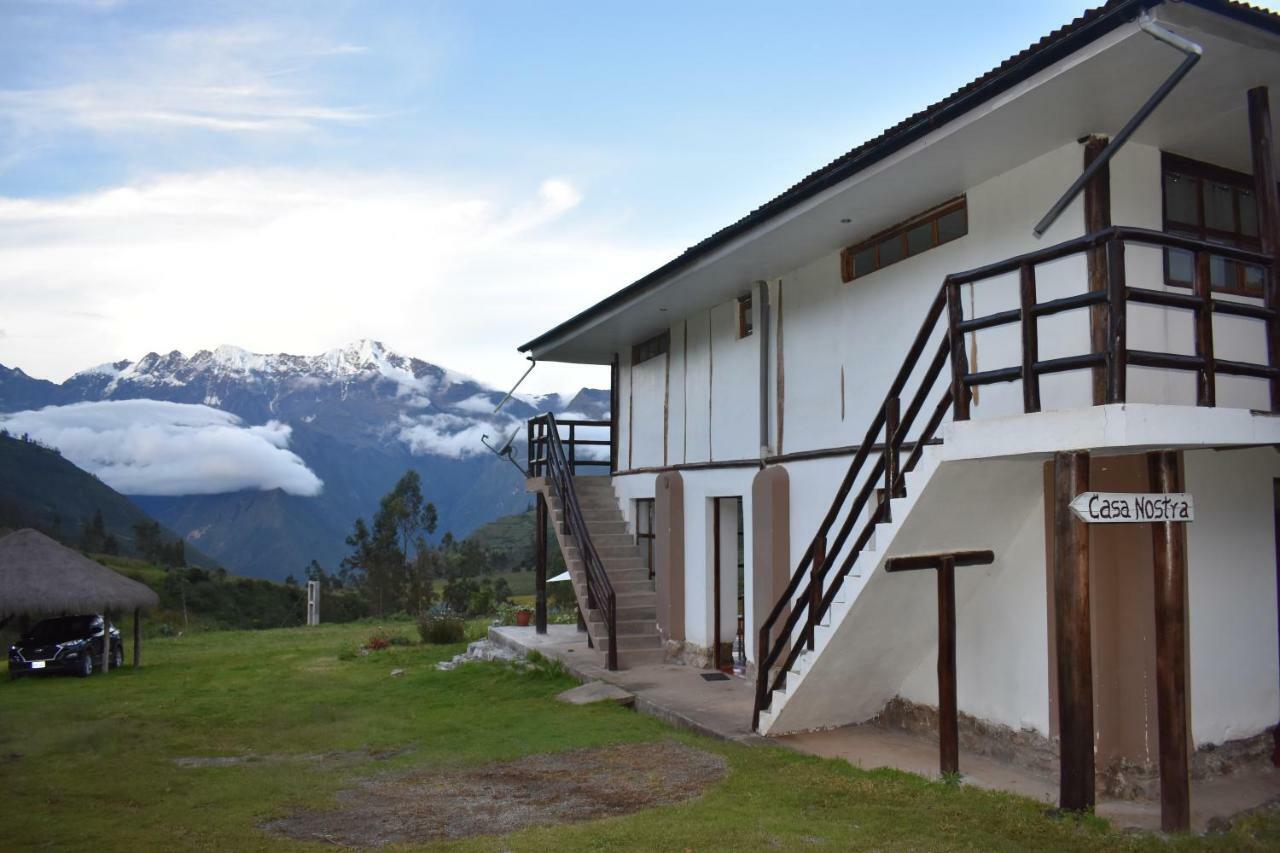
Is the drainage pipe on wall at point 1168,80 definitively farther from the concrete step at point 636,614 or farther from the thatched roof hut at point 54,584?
the thatched roof hut at point 54,584

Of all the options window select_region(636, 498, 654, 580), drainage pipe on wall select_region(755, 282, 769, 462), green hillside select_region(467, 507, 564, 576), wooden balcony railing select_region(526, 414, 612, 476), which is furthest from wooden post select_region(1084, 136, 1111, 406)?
green hillside select_region(467, 507, 564, 576)

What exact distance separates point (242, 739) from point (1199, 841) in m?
8.76

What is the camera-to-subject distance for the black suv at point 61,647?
591 inches

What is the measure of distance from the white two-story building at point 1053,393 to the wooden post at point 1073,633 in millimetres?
17

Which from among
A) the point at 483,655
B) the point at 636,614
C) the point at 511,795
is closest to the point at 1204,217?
the point at 511,795

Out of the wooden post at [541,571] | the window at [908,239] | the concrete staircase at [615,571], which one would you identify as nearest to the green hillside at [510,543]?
the wooden post at [541,571]

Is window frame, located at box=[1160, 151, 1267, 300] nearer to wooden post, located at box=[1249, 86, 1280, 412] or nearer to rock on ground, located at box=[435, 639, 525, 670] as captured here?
wooden post, located at box=[1249, 86, 1280, 412]

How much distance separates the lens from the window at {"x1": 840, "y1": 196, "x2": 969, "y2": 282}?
8688 millimetres

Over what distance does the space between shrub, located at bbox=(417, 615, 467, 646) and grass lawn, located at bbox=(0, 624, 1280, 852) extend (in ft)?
12.3

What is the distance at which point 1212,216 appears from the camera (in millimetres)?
7941

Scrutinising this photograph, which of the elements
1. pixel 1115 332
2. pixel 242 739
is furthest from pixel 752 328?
pixel 242 739

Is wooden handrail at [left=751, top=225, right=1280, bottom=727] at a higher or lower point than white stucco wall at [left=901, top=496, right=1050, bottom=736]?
higher

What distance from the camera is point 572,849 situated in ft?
18.9

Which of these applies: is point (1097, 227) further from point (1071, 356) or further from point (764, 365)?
point (764, 365)
